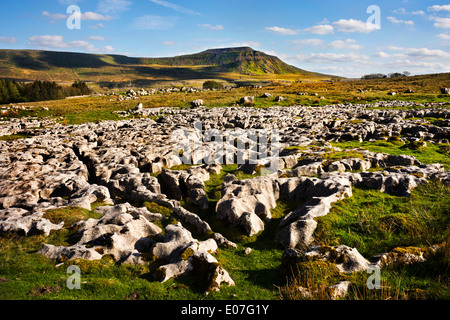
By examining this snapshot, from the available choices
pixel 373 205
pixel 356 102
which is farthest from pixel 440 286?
pixel 356 102

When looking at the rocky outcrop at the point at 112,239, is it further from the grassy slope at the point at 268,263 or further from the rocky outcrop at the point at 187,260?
the rocky outcrop at the point at 187,260

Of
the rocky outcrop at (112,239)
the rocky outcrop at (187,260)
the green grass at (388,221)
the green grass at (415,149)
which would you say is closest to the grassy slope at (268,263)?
the green grass at (388,221)

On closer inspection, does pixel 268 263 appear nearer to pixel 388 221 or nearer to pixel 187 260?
pixel 187 260

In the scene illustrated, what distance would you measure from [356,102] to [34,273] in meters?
95.3

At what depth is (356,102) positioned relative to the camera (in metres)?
85.8

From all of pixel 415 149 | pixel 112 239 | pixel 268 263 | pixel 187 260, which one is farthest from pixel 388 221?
pixel 415 149

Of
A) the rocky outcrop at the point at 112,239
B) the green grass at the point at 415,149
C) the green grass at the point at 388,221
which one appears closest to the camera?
the rocky outcrop at the point at 112,239

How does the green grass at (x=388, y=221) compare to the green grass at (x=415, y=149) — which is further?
the green grass at (x=415, y=149)

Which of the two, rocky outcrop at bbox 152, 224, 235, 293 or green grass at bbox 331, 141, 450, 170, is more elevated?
green grass at bbox 331, 141, 450, 170

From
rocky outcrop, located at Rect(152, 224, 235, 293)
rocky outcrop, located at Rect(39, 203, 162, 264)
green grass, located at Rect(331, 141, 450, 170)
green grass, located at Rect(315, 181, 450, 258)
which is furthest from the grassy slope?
green grass, located at Rect(331, 141, 450, 170)

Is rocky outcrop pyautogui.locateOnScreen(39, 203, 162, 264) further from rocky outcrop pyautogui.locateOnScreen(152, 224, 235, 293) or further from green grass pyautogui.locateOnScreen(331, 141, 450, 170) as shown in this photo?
green grass pyautogui.locateOnScreen(331, 141, 450, 170)

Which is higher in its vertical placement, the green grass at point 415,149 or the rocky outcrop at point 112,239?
the green grass at point 415,149

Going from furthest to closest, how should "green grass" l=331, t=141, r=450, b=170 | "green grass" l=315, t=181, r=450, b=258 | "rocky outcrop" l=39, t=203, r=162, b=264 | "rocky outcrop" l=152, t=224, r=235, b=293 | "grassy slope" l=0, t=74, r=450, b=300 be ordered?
1. "green grass" l=331, t=141, r=450, b=170
2. "green grass" l=315, t=181, r=450, b=258
3. "rocky outcrop" l=39, t=203, r=162, b=264
4. "rocky outcrop" l=152, t=224, r=235, b=293
5. "grassy slope" l=0, t=74, r=450, b=300
